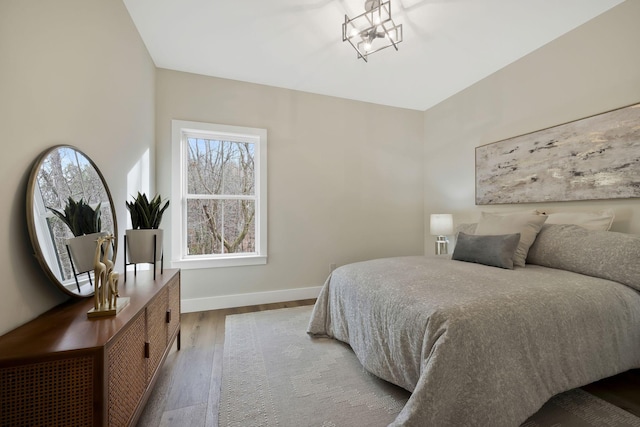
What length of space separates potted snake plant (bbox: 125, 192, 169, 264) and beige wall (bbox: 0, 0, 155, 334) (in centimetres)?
22

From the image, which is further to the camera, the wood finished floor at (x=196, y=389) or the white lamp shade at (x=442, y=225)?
the white lamp shade at (x=442, y=225)

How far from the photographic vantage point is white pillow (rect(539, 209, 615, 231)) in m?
2.00

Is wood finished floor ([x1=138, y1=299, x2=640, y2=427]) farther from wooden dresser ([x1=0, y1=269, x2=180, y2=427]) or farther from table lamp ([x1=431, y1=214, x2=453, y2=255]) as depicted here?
table lamp ([x1=431, y1=214, x2=453, y2=255])

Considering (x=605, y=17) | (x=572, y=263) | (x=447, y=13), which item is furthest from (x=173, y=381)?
(x=605, y=17)

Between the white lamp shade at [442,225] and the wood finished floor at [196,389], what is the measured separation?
177cm

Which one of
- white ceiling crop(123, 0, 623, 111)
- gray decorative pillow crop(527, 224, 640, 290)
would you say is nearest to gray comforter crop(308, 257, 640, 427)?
gray decorative pillow crop(527, 224, 640, 290)

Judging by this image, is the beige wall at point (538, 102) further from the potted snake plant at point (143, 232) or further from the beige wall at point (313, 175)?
the potted snake plant at point (143, 232)

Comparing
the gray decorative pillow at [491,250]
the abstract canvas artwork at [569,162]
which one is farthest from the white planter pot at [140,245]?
the abstract canvas artwork at [569,162]

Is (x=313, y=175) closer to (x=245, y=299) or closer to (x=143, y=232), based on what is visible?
(x=245, y=299)

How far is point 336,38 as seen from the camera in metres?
2.36

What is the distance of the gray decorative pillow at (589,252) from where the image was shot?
1.62 metres

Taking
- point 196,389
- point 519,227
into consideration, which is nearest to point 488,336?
point 519,227

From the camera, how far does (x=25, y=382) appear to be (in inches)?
29.9

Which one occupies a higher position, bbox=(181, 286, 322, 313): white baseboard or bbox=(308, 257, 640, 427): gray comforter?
bbox=(308, 257, 640, 427): gray comforter
